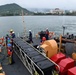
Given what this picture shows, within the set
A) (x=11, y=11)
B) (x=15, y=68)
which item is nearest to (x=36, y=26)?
(x=15, y=68)

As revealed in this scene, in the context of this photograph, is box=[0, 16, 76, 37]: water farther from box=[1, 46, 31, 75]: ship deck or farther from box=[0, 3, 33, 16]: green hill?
box=[0, 3, 33, 16]: green hill

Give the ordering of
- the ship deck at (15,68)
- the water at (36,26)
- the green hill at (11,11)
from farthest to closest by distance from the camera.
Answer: the green hill at (11,11)
the water at (36,26)
the ship deck at (15,68)

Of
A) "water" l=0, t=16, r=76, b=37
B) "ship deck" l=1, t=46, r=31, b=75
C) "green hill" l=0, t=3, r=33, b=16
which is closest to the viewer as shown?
"ship deck" l=1, t=46, r=31, b=75

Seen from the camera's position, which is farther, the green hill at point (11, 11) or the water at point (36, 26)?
the green hill at point (11, 11)

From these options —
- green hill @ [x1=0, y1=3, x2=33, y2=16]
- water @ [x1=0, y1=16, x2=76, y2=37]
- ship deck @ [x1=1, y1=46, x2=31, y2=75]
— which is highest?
green hill @ [x1=0, y1=3, x2=33, y2=16]

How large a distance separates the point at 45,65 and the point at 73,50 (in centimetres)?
421

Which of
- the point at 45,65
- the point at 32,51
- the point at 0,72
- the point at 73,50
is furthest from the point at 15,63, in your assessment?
the point at 73,50

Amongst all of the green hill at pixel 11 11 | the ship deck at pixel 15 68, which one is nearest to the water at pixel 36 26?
the ship deck at pixel 15 68

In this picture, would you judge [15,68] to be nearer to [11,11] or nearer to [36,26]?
[36,26]

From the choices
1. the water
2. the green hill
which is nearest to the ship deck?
the water

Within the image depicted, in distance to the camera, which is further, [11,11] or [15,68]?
[11,11]

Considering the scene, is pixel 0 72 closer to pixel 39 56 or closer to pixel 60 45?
pixel 39 56

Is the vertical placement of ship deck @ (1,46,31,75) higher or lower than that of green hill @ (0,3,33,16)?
lower

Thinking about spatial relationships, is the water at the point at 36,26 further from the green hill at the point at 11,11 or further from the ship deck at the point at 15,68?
the green hill at the point at 11,11
